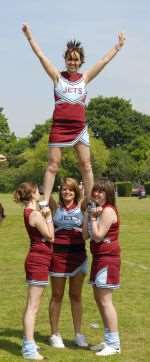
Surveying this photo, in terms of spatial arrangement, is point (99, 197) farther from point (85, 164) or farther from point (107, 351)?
point (107, 351)

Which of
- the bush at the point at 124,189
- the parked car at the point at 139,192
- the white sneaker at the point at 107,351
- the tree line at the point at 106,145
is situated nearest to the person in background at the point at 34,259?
the white sneaker at the point at 107,351

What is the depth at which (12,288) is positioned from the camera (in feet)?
45.7

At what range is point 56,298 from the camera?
890 cm

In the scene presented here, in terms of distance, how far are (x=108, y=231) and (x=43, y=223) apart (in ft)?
2.59

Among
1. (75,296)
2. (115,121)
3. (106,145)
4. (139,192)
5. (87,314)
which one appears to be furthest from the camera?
(106,145)

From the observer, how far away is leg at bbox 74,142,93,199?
8797mm

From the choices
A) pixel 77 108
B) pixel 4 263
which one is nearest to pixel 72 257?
pixel 77 108

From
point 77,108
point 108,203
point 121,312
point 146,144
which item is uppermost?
point 146,144

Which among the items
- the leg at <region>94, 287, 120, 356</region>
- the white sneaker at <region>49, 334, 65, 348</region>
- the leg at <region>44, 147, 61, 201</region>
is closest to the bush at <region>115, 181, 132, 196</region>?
the white sneaker at <region>49, 334, 65, 348</region>

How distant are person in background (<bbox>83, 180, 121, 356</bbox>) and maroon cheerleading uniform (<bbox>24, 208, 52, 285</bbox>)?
0.54 meters

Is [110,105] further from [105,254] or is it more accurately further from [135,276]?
[105,254]

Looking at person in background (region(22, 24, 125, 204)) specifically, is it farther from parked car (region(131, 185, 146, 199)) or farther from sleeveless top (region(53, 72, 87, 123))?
parked car (region(131, 185, 146, 199))

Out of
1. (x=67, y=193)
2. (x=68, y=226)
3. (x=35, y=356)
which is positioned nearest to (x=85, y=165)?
(x=67, y=193)

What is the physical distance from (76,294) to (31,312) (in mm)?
814
